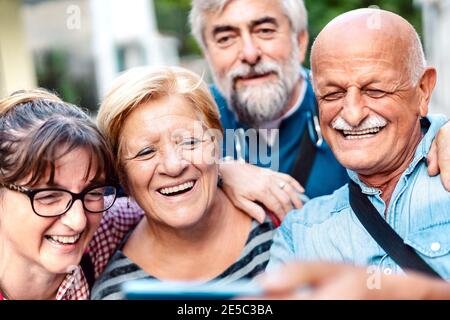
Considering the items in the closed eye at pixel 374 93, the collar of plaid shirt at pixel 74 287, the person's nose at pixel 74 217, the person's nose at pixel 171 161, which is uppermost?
the closed eye at pixel 374 93

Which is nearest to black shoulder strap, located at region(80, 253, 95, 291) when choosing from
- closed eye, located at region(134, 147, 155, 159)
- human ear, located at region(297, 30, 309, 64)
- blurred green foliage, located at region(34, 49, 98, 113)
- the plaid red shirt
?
the plaid red shirt

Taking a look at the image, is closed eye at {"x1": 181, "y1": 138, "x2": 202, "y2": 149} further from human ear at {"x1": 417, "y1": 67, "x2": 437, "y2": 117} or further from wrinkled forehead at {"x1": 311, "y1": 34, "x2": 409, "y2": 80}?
human ear at {"x1": 417, "y1": 67, "x2": 437, "y2": 117}

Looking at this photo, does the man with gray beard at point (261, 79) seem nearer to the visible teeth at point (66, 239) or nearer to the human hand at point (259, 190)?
the human hand at point (259, 190)

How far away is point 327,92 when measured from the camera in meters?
1.37

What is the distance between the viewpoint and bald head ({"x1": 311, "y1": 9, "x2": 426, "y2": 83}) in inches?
51.9

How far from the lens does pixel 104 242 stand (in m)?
1.64

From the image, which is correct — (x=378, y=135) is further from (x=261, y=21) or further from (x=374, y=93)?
(x=261, y=21)

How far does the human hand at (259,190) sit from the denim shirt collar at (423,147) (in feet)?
0.76

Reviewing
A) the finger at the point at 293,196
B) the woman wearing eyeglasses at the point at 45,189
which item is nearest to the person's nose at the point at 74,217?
the woman wearing eyeglasses at the point at 45,189

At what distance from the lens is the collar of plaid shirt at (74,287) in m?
Answer: 1.48

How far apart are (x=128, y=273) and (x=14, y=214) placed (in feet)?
1.02

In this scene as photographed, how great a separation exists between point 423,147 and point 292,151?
577 mm

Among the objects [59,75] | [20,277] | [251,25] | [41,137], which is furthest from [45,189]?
[59,75]
